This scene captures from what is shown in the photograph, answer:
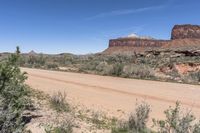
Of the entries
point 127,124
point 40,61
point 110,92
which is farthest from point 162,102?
point 40,61

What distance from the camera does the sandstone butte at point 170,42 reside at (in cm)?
10896

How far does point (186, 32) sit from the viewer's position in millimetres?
117500

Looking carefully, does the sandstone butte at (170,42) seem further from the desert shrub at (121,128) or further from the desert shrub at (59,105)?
the desert shrub at (121,128)

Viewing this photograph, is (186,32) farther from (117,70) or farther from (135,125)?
(135,125)

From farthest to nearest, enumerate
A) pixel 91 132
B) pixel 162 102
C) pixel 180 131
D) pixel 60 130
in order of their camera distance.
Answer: pixel 162 102 → pixel 91 132 → pixel 60 130 → pixel 180 131

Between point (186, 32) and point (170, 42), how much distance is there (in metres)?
7.87

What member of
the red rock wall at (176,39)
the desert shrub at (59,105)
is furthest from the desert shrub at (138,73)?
the red rock wall at (176,39)

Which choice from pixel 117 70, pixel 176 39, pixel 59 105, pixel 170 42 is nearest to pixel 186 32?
pixel 176 39

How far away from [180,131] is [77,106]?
6.27 metres

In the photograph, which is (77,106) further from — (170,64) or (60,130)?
(170,64)

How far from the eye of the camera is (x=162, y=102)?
1561 centimetres

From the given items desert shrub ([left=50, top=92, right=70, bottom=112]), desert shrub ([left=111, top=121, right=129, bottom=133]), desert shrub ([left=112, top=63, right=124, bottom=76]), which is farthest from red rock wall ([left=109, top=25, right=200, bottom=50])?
desert shrub ([left=111, top=121, right=129, bottom=133])

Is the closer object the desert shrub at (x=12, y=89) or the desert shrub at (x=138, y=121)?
the desert shrub at (x=12, y=89)

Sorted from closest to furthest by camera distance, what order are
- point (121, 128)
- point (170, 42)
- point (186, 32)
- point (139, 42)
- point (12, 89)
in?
1. point (121, 128)
2. point (12, 89)
3. point (170, 42)
4. point (186, 32)
5. point (139, 42)
